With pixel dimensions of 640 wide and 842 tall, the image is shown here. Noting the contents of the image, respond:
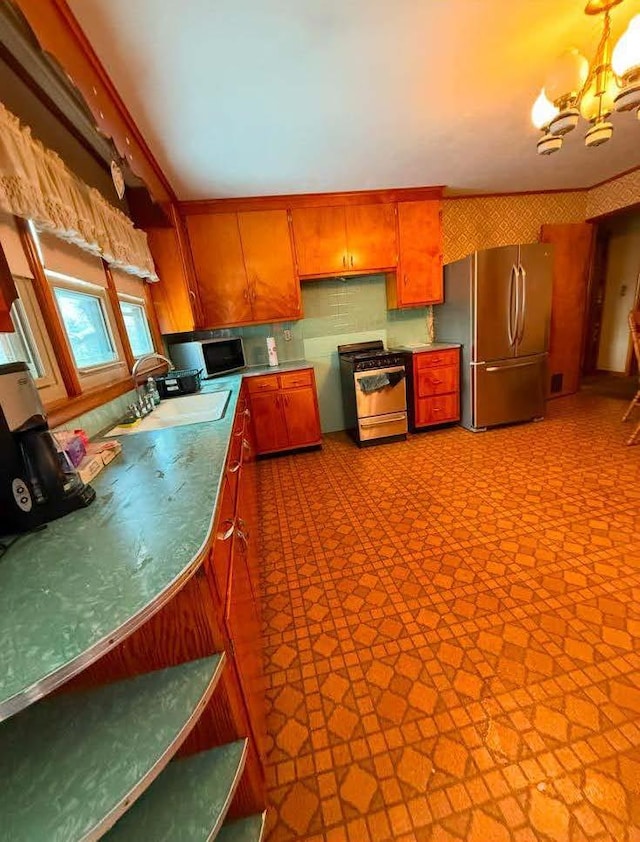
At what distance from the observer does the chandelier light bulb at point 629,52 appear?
51.7 inches

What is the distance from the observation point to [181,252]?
9.41ft

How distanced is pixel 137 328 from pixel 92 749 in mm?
2652

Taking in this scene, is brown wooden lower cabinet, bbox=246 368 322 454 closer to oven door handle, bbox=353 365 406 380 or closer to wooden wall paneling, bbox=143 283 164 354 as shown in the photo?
oven door handle, bbox=353 365 406 380

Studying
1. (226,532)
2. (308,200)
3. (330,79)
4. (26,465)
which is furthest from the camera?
(308,200)

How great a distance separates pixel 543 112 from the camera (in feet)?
5.54

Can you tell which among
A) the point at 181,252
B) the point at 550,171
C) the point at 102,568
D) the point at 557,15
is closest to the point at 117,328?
the point at 181,252

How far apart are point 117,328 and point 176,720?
2.12 m

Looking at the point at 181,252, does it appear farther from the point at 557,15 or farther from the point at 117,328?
the point at 557,15

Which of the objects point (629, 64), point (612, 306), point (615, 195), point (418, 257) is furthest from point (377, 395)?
point (612, 306)

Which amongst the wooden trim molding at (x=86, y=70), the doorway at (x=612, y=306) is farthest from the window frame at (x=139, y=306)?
the doorway at (x=612, y=306)

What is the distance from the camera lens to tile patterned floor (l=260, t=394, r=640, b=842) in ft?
2.98

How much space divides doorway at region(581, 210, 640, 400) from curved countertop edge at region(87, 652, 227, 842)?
17.6 ft

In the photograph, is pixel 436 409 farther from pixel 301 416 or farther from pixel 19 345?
pixel 19 345

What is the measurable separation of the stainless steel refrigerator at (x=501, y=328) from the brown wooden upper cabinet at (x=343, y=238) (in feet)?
2.51
